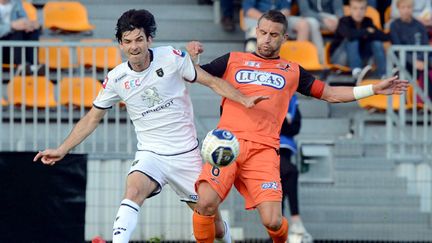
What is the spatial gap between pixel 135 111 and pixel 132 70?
0.38 metres

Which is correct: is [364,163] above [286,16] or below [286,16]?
below

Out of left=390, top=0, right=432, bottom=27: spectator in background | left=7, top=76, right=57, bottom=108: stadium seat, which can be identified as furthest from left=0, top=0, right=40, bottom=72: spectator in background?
left=390, top=0, right=432, bottom=27: spectator in background

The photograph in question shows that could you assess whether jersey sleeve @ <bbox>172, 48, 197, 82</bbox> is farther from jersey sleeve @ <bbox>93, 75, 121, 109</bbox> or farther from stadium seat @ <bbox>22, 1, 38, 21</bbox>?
stadium seat @ <bbox>22, 1, 38, 21</bbox>

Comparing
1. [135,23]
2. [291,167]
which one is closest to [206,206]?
[135,23]

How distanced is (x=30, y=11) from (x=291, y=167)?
15.0 ft

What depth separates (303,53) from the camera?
61.2 feet

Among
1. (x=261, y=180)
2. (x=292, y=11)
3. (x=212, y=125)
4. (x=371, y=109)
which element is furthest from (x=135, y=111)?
(x=292, y=11)

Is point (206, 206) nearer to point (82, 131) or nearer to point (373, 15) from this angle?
point (82, 131)

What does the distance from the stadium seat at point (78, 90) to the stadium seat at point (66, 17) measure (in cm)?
214

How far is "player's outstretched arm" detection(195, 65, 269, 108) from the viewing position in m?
12.4

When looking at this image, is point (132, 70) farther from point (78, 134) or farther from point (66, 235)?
point (66, 235)

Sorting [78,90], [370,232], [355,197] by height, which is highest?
[78,90]

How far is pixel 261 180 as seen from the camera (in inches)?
496

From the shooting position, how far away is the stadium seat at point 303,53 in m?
18.5
